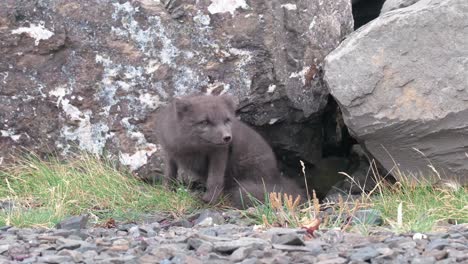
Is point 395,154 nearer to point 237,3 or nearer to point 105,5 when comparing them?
point 237,3

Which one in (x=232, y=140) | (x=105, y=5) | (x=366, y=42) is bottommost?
(x=232, y=140)

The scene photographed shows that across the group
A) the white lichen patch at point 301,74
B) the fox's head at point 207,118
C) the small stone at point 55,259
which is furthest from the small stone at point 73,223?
the white lichen patch at point 301,74

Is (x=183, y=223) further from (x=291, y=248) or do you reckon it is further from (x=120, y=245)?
(x=291, y=248)

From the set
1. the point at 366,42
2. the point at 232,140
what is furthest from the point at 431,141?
the point at 232,140

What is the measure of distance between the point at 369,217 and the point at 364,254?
1.47m

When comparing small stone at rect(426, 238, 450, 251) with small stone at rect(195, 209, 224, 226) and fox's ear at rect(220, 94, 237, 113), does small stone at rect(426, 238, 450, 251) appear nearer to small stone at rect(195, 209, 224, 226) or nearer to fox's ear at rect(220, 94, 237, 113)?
small stone at rect(195, 209, 224, 226)

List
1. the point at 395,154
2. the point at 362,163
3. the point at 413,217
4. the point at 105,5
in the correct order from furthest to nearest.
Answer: the point at 362,163
the point at 105,5
the point at 395,154
the point at 413,217

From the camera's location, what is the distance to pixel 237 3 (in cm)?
746

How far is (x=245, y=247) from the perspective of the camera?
13.6 ft

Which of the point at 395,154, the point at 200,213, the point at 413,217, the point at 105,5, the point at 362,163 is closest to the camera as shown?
the point at 413,217

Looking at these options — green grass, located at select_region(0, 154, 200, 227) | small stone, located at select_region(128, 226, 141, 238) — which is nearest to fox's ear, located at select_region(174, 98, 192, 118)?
green grass, located at select_region(0, 154, 200, 227)

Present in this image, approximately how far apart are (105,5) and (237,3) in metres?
1.13

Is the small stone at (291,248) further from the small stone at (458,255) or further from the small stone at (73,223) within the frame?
the small stone at (73,223)

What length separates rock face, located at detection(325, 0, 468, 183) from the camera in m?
6.61
